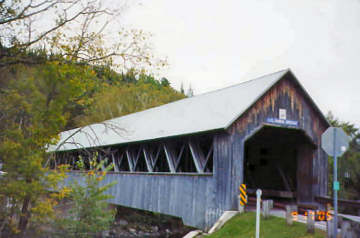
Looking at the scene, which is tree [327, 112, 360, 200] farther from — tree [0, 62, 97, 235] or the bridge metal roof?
tree [0, 62, 97, 235]

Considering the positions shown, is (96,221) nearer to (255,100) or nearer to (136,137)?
(136,137)

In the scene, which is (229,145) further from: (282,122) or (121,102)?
(121,102)

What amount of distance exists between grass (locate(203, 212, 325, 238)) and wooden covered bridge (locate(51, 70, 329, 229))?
33.4 inches

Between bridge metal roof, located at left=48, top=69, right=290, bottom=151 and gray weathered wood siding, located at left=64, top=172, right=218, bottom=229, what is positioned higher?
bridge metal roof, located at left=48, top=69, right=290, bottom=151

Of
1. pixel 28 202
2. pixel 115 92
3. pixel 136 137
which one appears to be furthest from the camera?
pixel 115 92

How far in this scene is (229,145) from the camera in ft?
43.2

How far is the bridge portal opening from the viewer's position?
15078mm

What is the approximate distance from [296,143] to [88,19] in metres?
9.57

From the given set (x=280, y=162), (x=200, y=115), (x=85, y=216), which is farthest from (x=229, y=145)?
(x=280, y=162)

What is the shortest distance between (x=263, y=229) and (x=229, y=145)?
10.2 feet

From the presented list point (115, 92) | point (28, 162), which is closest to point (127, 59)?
point (28, 162)

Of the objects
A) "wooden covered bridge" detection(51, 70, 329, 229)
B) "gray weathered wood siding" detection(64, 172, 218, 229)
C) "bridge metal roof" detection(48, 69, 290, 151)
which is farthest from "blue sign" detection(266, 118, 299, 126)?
"gray weathered wood siding" detection(64, 172, 218, 229)

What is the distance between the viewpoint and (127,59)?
10.0 metres

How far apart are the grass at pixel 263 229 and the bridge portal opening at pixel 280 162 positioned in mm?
3644
